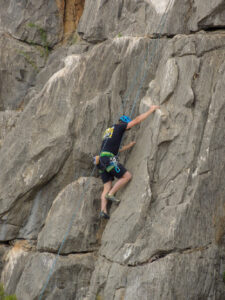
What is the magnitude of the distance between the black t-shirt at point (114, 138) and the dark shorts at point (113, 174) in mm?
490

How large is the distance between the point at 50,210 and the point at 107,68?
394 centimetres

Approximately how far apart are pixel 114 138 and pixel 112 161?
558mm

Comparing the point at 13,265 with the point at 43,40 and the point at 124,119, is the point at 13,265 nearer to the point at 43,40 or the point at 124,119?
the point at 124,119

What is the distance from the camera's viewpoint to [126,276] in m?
10.4

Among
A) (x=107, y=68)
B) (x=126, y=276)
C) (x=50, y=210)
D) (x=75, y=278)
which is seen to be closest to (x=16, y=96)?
(x=107, y=68)

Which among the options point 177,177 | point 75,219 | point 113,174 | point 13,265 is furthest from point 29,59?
point 177,177

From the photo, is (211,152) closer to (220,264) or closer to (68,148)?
(220,264)

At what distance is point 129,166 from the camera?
12.1 m

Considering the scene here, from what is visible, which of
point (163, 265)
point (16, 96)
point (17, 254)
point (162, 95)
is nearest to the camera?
point (163, 265)

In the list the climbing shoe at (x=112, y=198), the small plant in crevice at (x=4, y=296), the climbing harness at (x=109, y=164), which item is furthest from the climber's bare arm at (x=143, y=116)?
the small plant in crevice at (x=4, y=296)

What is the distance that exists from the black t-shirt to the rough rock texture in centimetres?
50

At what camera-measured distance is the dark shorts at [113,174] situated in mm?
11688

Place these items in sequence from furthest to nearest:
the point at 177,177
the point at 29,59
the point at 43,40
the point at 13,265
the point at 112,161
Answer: the point at 43,40 → the point at 29,59 → the point at 13,265 → the point at 112,161 → the point at 177,177

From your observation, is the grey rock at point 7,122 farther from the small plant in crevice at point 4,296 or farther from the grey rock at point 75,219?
the small plant in crevice at point 4,296
